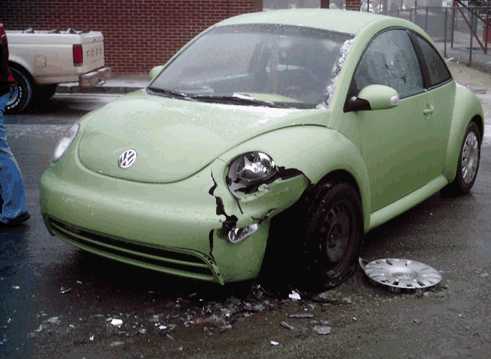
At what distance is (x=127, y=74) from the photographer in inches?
680

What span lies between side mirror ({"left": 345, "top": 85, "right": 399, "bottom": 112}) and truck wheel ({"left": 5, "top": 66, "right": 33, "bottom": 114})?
8413 millimetres

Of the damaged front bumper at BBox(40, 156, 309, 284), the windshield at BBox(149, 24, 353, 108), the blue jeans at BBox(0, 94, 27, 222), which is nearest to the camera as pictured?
the damaged front bumper at BBox(40, 156, 309, 284)

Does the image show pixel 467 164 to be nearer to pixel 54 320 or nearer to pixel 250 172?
pixel 250 172

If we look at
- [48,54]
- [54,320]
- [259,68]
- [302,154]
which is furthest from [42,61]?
[302,154]

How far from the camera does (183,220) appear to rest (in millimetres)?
3447

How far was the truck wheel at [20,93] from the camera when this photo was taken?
1130 centimetres

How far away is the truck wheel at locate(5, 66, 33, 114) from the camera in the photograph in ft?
37.1

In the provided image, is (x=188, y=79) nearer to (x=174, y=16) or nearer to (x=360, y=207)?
(x=360, y=207)

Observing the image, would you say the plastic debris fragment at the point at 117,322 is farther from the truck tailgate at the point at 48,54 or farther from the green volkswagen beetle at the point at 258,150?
the truck tailgate at the point at 48,54

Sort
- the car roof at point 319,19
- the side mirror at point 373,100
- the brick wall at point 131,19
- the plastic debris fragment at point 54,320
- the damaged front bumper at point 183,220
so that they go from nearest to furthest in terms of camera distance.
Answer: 1. the damaged front bumper at point 183,220
2. the plastic debris fragment at point 54,320
3. the side mirror at point 373,100
4. the car roof at point 319,19
5. the brick wall at point 131,19

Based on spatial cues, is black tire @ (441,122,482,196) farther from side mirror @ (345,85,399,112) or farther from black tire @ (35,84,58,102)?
black tire @ (35,84,58,102)

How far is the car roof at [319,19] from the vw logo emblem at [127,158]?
165 cm

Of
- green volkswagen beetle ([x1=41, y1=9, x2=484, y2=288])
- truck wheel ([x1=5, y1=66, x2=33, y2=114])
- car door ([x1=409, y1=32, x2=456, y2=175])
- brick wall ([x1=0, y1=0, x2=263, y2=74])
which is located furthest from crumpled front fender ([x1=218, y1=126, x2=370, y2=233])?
brick wall ([x1=0, y1=0, x2=263, y2=74])

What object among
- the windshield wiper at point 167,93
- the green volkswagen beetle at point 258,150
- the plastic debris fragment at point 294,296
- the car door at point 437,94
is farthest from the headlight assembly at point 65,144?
the car door at point 437,94
